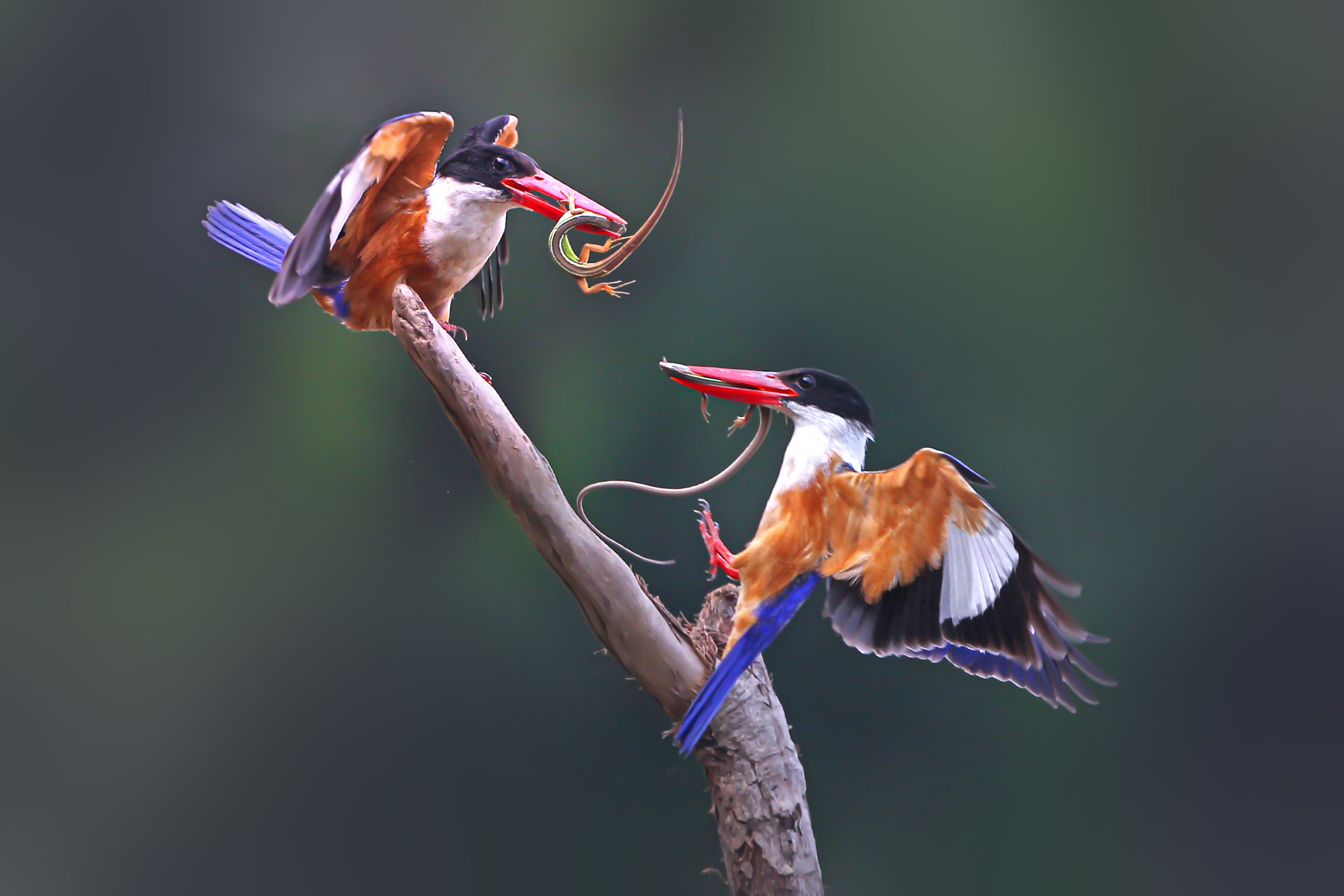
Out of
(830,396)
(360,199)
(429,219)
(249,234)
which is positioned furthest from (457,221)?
(830,396)

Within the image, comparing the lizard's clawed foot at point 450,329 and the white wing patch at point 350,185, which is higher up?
the white wing patch at point 350,185

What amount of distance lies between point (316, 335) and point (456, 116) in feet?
1.95

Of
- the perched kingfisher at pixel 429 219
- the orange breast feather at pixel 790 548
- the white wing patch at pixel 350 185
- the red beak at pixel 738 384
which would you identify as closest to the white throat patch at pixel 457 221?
the perched kingfisher at pixel 429 219

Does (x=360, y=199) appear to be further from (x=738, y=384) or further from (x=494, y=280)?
(x=738, y=384)

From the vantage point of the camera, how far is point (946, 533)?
5.31 feet

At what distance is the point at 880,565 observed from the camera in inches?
64.8

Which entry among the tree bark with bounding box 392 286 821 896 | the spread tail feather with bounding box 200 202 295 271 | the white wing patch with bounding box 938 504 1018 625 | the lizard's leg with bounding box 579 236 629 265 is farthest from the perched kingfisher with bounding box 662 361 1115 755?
the spread tail feather with bounding box 200 202 295 271

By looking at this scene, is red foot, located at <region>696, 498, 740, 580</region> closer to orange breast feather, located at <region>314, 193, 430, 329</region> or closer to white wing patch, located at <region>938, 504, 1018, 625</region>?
white wing patch, located at <region>938, 504, 1018, 625</region>

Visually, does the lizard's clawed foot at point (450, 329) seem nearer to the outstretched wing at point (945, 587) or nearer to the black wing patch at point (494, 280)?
the black wing patch at point (494, 280)

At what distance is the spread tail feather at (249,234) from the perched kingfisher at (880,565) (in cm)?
89

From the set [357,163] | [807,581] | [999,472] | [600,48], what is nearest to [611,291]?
[357,163]

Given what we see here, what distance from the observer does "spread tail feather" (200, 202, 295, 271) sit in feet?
6.33

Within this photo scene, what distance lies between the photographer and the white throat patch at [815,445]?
5.26 ft

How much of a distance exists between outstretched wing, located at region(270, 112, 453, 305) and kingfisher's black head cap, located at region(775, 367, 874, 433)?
0.76 m
